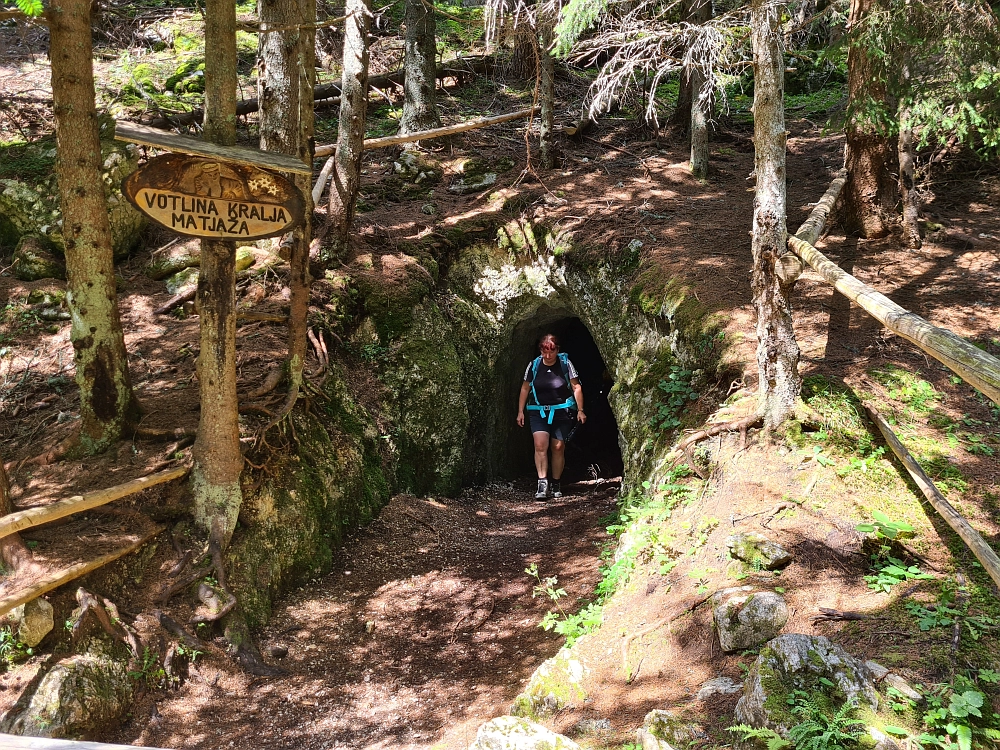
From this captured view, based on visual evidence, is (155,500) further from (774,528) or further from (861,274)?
(861,274)

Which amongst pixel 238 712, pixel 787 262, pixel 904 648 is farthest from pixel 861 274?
pixel 238 712

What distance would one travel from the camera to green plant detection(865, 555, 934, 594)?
3771mm

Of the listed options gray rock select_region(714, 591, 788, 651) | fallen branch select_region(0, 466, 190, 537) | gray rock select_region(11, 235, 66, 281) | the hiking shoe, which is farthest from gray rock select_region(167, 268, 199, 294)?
gray rock select_region(714, 591, 788, 651)

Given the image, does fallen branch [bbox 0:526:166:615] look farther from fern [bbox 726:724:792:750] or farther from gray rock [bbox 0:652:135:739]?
fern [bbox 726:724:792:750]

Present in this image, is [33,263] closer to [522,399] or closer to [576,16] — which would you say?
[522,399]

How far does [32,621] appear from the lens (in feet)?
13.7

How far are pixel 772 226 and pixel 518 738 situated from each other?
4.08 meters

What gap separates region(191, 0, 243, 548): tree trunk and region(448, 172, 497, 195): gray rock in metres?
6.09

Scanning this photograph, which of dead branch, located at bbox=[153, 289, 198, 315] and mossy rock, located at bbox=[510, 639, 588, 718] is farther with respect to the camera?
dead branch, located at bbox=[153, 289, 198, 315]

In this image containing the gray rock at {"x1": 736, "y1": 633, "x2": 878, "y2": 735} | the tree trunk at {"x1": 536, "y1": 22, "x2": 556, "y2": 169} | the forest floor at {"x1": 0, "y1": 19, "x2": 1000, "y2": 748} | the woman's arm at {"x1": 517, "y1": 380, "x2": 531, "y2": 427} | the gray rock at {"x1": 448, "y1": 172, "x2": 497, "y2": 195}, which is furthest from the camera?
the gray rock at {"x1": 448, "y1": 172, "x2": 497, "y2": 195}

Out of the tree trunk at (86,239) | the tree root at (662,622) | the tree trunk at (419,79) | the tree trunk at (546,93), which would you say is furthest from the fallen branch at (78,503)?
the tree trunk at (419,79)

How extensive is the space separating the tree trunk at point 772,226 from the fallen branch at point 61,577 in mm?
4974

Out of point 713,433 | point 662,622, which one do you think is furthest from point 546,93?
point 662,622

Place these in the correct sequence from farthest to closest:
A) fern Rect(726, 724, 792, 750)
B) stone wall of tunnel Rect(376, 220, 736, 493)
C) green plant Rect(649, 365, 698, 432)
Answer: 1. stone wall of tunnel Rect(376, 220, 736, 493)
2. green plant Rect(649, 365, 698, 432)
3. fern Rect(726, 724, 792, 750)
